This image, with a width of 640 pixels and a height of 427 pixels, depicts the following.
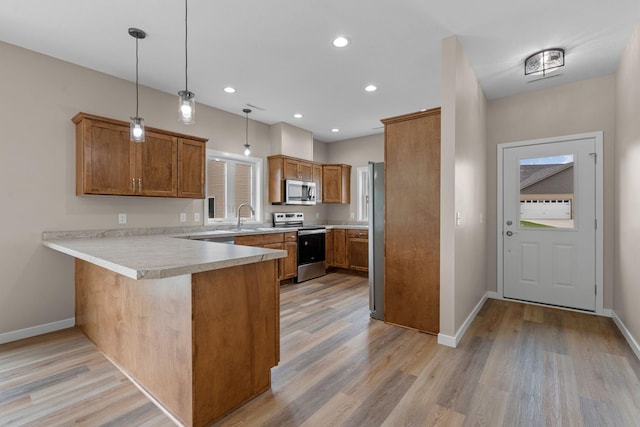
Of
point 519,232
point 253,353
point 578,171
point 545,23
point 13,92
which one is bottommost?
point 253,353

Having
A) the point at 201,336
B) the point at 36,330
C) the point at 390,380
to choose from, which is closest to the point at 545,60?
the point at 390,380

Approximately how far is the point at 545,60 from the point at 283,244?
12.7 ft

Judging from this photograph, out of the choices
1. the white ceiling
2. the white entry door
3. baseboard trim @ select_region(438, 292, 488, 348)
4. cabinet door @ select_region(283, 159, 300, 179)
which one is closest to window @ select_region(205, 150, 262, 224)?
cabinet door @ select_region(283, 159, 300, 179)

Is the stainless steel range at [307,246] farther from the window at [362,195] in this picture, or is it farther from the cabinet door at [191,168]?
the cabinet door at [191,168]

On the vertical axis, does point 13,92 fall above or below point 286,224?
above

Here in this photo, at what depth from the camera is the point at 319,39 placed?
2725mm

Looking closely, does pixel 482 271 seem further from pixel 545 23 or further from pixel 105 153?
pixel 105 153

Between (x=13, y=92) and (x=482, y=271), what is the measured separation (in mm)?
5377

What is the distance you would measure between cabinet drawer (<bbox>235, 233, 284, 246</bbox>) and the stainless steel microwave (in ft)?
2.70

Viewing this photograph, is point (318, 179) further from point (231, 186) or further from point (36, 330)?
point (36, 330)

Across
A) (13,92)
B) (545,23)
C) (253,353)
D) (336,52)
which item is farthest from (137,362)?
(545,23)

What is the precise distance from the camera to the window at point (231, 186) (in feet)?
14.9

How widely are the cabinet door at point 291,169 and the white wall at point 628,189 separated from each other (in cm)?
419

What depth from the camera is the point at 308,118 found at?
505 cm
